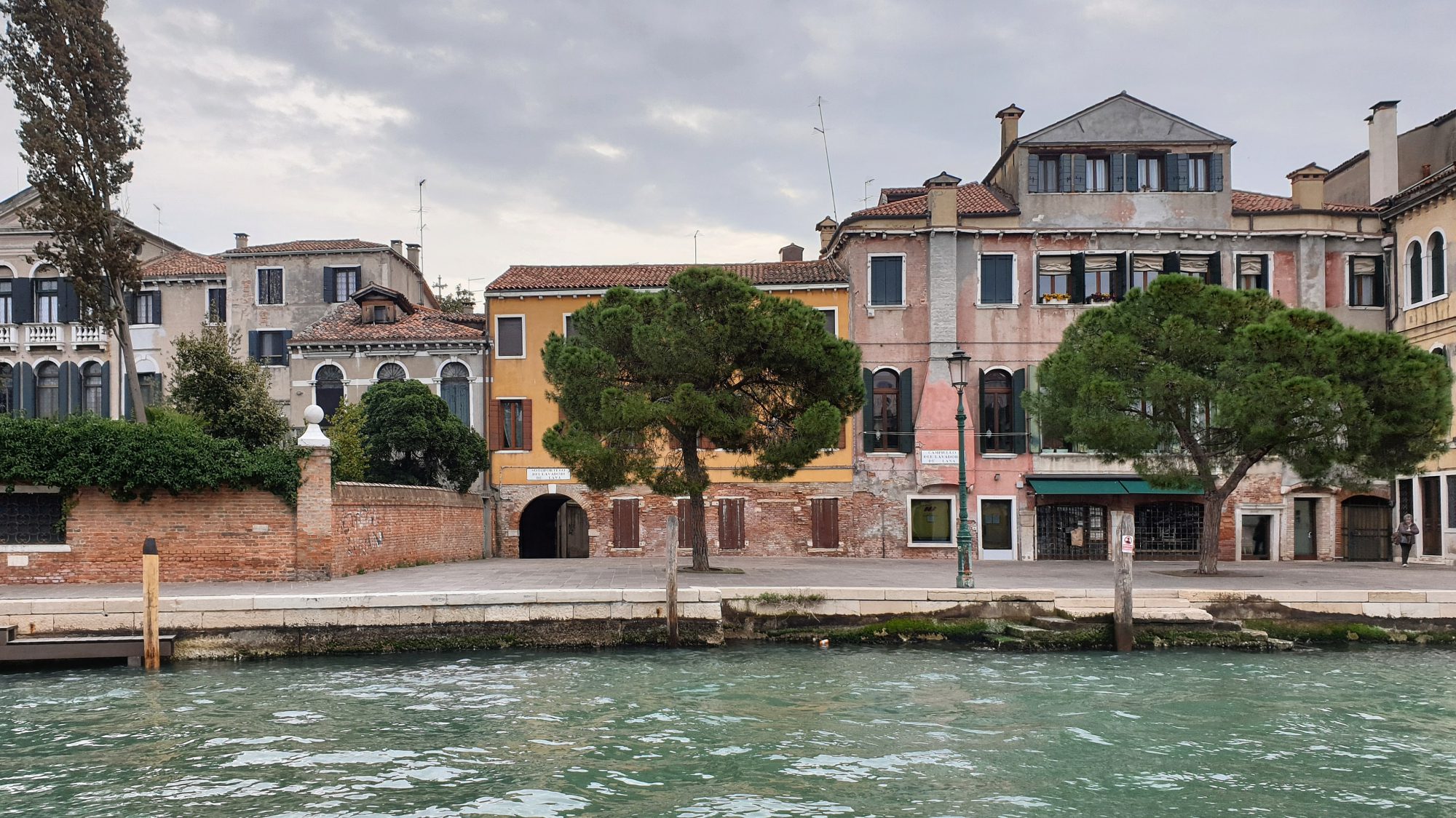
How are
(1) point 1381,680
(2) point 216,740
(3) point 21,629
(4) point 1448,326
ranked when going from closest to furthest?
(2) point 216,740 → (1) point 1381,680 → (3) point 21,629 → (4) point 1448,326

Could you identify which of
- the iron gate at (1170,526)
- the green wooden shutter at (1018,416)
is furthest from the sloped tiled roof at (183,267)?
the iron gate at (1170,526)

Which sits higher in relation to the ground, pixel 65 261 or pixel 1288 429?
pixel 65 261

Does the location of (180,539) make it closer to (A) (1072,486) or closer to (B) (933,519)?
(B) (933,519)

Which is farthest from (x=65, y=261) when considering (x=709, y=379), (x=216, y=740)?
(x=216, y=740)

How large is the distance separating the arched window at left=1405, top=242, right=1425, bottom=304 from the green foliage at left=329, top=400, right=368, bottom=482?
2315 cm

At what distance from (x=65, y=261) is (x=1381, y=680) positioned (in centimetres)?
2312

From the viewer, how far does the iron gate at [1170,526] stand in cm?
2658

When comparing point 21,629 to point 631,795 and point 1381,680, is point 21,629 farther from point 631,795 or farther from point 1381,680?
point 1381,680

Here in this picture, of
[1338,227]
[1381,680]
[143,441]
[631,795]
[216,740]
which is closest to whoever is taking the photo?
[631,795]

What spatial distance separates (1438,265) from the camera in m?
24.8

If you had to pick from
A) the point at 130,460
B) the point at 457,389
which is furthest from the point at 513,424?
the point at 130,460

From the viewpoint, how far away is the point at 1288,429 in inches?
741

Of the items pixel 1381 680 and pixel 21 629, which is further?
pixel 21 629

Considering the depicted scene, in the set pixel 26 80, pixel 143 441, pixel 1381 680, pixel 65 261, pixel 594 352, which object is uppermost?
pixel 26 80
